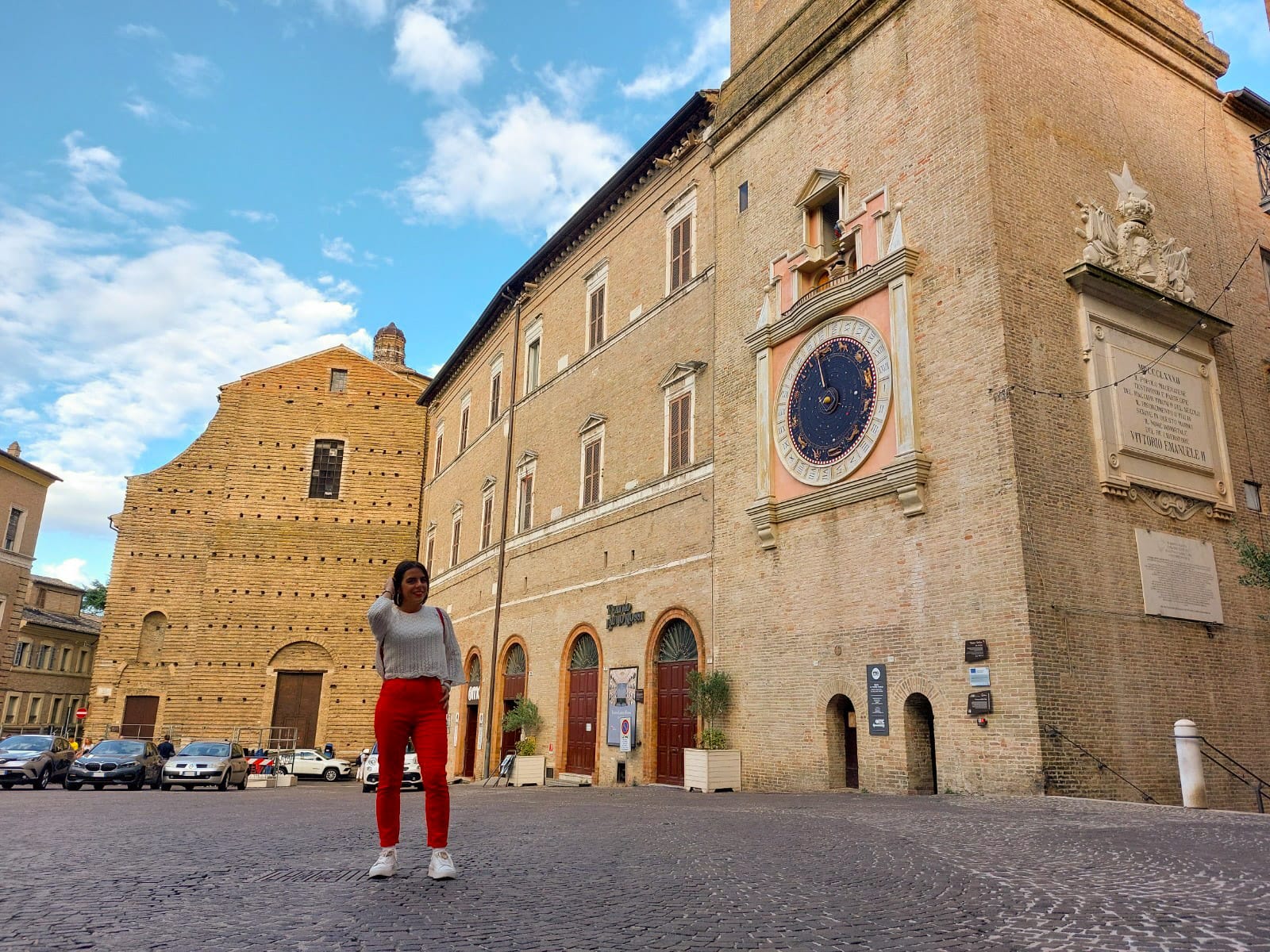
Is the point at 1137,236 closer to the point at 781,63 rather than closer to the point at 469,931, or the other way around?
the point at 781,63

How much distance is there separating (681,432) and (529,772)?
8.78 meters

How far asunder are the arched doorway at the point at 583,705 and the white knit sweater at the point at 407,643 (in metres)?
16.4

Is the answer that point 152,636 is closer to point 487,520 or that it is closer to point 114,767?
point 487,520

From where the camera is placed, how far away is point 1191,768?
1060cm

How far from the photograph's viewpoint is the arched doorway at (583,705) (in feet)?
70.7

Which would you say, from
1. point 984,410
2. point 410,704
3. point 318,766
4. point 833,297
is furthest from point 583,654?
point 410,704

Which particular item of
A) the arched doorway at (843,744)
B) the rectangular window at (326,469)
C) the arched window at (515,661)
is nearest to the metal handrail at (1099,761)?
the arched doorway at (843,744)

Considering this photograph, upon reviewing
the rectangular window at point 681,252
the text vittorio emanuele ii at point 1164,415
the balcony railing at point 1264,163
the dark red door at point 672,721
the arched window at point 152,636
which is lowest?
the dark red door at point 672,721

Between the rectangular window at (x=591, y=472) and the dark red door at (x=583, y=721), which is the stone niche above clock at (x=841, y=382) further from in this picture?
the dark red door at (x=583, y=721)

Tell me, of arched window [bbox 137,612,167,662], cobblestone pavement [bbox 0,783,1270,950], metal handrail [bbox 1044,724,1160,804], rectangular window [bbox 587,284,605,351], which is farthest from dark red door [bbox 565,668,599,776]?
arched window [bbox 137,612,167,662]

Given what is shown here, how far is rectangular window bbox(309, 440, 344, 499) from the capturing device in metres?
39.8

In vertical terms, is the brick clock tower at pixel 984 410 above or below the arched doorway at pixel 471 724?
above

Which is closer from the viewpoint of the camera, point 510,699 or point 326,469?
point 510,699

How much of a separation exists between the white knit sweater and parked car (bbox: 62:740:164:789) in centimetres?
1898
